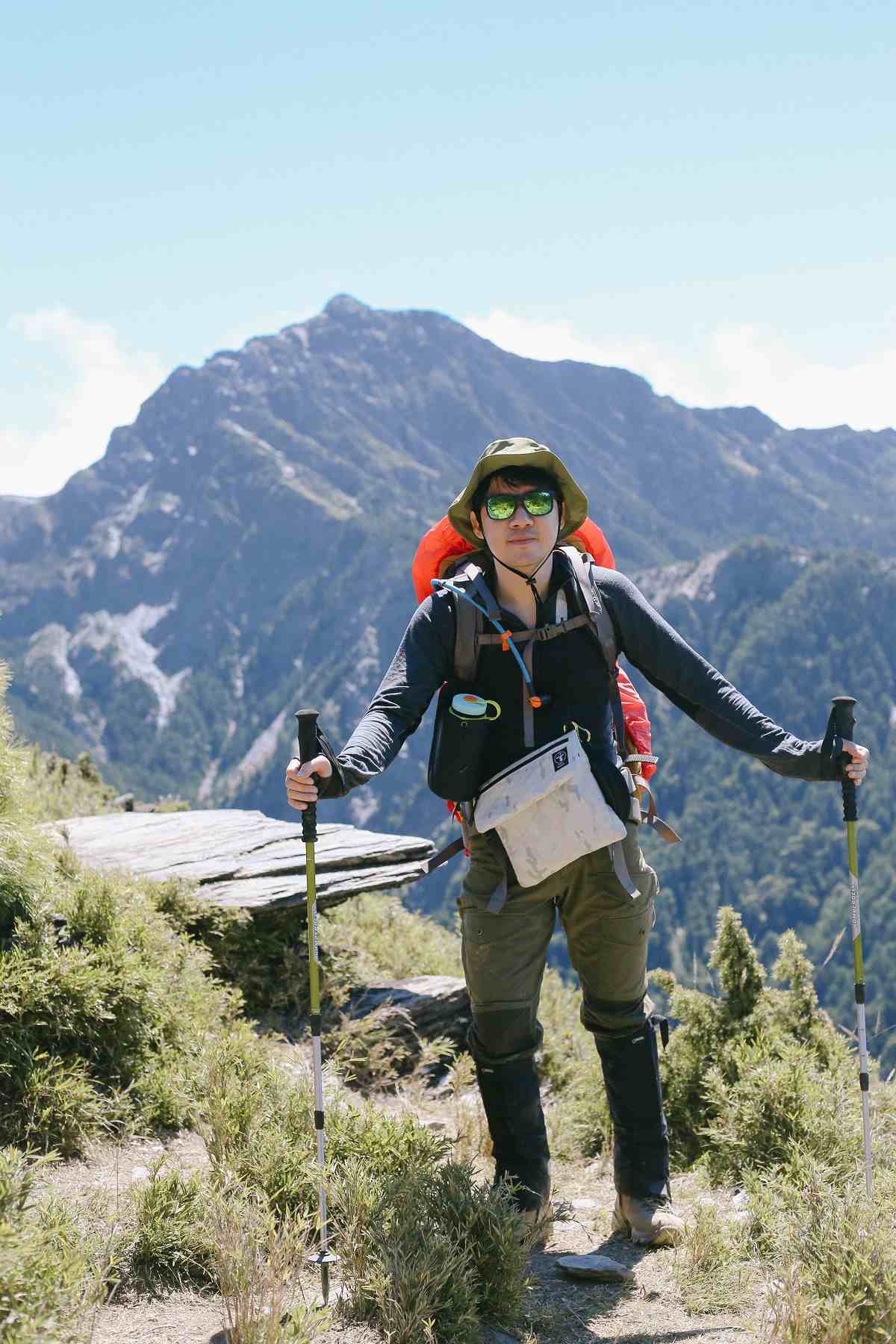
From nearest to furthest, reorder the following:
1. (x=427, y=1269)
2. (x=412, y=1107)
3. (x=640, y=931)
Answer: (x=427, y=1269) → (x=640, y=931) → (x=412, y=1107)

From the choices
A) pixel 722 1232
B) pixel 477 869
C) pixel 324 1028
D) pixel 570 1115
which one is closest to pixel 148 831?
pixel 324 1028

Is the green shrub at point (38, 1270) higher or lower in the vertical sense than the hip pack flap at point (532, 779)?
lower

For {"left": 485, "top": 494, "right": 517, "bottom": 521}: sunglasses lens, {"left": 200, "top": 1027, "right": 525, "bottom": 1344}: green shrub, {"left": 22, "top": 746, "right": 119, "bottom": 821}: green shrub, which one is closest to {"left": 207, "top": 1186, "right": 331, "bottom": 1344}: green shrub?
{"left": 200, "top": 1027, "right": 525, "bottom": 1344}: green shrub

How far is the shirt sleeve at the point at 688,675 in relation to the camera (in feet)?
16.0

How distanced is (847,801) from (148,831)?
586 centimetres

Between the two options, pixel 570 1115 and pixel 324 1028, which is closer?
pixel 570 1115

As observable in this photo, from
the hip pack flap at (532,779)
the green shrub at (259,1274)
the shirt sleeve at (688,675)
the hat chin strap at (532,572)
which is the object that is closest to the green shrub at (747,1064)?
the shirt sleeve at (688,675)

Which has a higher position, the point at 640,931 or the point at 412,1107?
Answer: the point at 640,931

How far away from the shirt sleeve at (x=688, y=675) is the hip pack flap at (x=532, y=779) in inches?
20.1

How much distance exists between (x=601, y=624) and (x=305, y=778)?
1.53 meters

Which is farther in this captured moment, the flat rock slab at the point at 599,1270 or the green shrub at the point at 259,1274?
the flat rock slab at the point at 599,1270

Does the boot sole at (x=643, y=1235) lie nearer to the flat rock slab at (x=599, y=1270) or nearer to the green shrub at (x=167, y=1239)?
the flat rock slab at (x=599, y=1270)

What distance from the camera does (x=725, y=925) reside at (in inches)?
282

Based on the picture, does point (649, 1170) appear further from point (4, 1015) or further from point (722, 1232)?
point (4, 1015)
